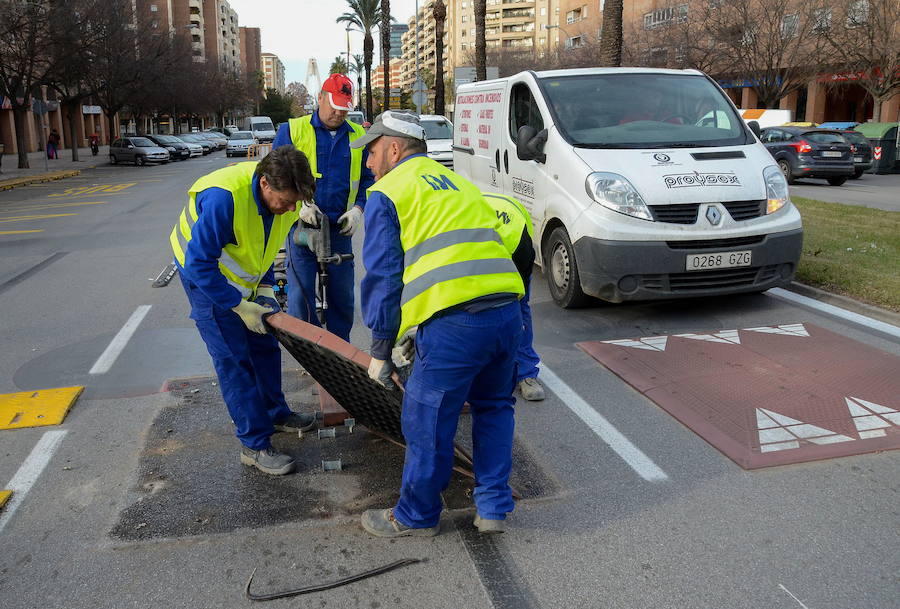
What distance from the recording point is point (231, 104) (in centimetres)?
8975

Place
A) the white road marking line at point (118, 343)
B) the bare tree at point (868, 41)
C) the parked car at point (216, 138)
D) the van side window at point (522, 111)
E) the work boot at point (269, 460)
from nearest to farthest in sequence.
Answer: the work boot at point (269, 460), the white road marking line at point (118, 343), the van side window at point (522, 111), the bare tree at point (868, 41), the parked car at point (216, 138)

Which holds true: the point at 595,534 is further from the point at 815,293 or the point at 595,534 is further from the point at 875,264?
the point at 875,264

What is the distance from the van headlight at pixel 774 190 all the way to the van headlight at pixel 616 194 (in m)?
1.16

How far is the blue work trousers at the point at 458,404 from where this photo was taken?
293 cm

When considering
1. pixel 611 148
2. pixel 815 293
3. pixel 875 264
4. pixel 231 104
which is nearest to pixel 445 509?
pixel 611 148

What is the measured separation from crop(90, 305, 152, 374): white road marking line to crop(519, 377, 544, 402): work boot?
305 cm

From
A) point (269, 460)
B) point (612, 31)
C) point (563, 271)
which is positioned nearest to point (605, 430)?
point (269, 460)

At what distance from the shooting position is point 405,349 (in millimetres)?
3086

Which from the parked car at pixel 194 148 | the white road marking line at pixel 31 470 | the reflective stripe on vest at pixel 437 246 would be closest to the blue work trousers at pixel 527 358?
the reflective stripe on vest at pixel 437 246

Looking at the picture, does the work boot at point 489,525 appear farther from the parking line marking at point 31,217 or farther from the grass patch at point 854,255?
the parking line marking at point 31,217

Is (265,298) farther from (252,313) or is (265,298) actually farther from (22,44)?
(22,44)

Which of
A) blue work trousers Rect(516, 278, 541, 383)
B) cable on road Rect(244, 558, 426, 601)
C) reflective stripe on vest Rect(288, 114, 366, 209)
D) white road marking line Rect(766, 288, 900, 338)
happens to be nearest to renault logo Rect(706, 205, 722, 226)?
white road marking line Rect(766, 288, 900, 338)

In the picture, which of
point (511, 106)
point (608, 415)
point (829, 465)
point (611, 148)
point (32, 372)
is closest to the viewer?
point (829, 465)

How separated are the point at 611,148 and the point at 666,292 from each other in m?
1.37
